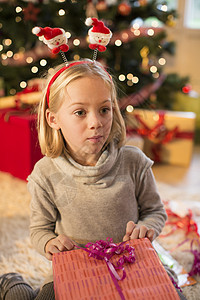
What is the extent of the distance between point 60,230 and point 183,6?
250 cm

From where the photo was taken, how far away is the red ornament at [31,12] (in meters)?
1.97

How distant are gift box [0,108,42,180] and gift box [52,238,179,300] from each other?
1.08m

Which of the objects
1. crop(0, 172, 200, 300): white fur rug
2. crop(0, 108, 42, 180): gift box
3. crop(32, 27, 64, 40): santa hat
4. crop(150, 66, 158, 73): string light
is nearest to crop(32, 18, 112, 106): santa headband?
crop(32, 27, 64, 40): santa hat

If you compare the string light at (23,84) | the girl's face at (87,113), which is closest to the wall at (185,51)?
the string light at (23,84)

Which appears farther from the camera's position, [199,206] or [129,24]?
[129,24]

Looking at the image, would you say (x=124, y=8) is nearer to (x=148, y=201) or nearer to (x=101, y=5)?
(x=101, y=5)

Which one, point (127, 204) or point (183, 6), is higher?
point (183, 6)

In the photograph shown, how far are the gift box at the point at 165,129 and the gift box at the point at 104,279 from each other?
1.42 meters

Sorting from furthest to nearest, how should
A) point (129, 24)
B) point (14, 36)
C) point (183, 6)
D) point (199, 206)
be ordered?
1. point (183, 6)
2. point (129, 24)
3. point (14, 36)
4. point (199, 206)

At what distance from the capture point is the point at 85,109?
0.84 m

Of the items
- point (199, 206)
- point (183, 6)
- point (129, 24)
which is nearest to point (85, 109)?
point (199, 206)

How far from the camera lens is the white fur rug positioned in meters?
1.23

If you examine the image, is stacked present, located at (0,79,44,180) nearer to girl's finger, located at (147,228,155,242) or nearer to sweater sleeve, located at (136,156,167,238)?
sweater sleeve, located at (136,156,167,238)

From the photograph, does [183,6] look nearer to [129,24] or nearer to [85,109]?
[129,24]
